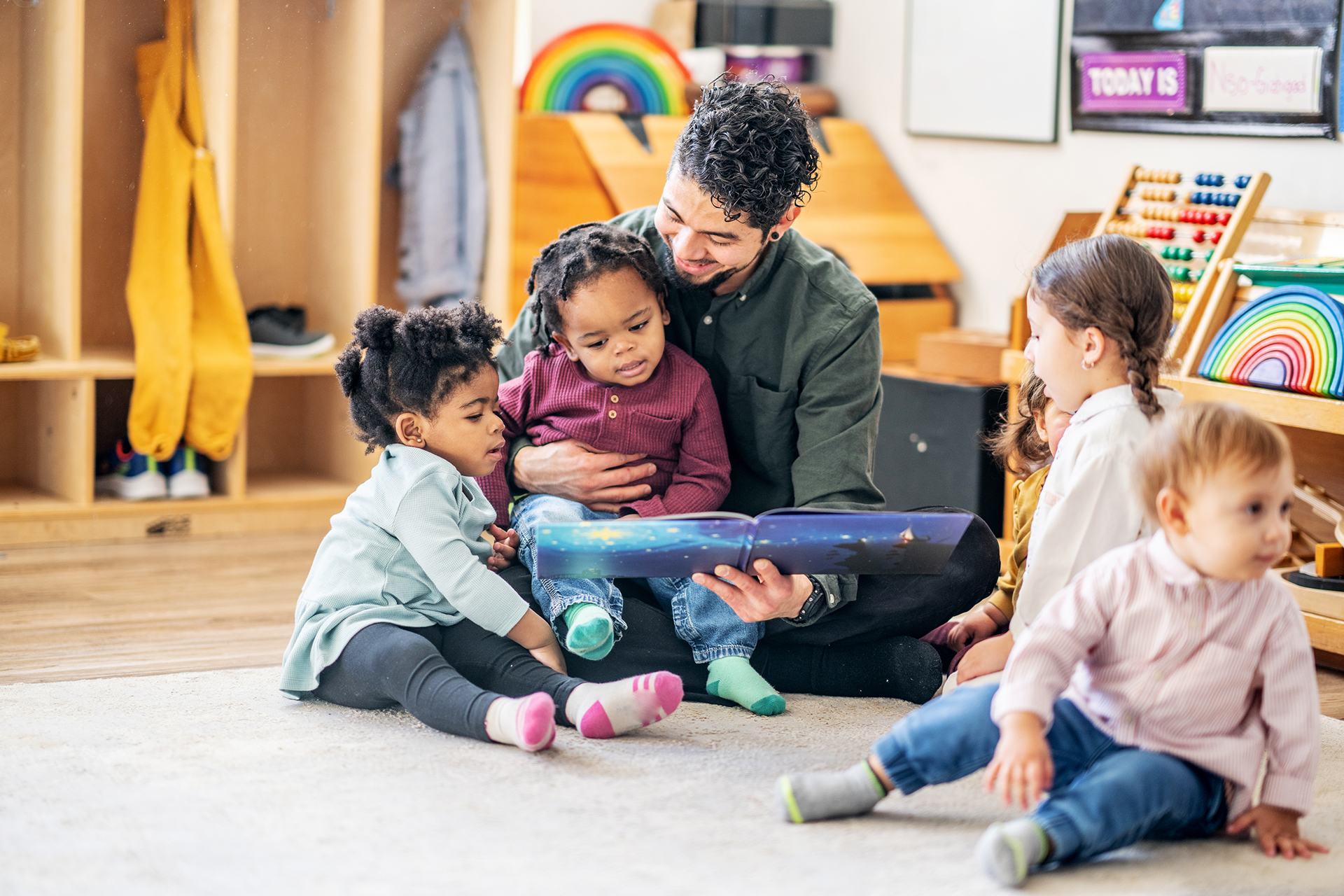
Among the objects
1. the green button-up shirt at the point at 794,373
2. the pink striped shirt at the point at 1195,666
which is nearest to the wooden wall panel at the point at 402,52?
the green button-up shirt at the point at 794,373

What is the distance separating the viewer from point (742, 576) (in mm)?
1640

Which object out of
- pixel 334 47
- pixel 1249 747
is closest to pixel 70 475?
pixel 334 47

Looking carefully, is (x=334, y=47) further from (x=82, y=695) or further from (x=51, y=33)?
(x=82, y=695)

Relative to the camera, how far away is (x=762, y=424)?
6.39 feet

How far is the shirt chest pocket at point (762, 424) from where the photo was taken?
1.94 meters

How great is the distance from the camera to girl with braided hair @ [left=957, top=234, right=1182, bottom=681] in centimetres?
154

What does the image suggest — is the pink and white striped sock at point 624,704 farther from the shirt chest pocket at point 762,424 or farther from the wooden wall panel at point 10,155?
the wooden wall panel at point 10,155

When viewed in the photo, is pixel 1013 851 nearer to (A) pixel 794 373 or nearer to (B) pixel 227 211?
(A) pixel 794 373

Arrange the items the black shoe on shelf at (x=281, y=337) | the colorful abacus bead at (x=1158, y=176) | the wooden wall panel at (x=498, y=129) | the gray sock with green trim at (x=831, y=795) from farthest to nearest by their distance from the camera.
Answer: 1. the wooden wall panel at (x=498, y=129)
2. the black shoe on shelf at (x=281, y=337)
3. the colorful abacus bead at (x=1158, y=176)
4. the gray sock with green trim at (x=831, y=795)

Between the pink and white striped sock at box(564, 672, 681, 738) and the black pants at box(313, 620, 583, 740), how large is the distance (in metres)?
0.04

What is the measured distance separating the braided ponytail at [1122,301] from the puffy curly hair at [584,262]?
539mm

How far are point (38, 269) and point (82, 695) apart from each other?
1346mm

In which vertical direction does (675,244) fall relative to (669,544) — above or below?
above

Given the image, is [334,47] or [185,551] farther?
[334,47]
